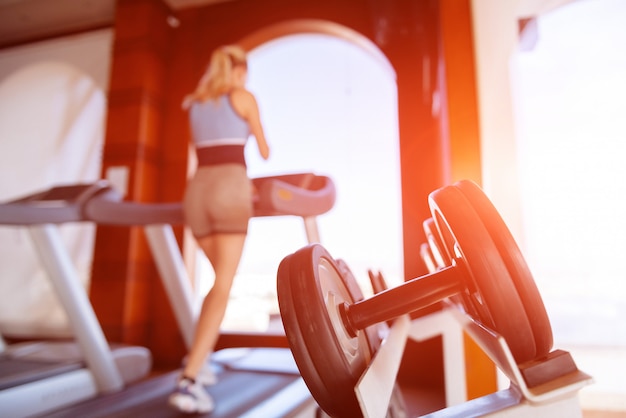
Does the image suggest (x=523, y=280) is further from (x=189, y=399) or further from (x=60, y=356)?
(x=60, y=356)

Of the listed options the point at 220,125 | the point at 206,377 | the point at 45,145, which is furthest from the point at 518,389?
the point at 45,145

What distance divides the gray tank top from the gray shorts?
103 mm

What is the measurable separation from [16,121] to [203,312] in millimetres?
3352

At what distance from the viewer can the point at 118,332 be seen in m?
2.77

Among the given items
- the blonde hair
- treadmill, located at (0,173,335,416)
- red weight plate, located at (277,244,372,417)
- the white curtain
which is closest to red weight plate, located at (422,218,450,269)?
red weight plate, located at (277,244,372,417)

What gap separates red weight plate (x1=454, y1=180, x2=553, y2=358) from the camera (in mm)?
504

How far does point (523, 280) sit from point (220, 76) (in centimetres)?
143

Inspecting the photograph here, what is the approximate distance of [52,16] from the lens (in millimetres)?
3535

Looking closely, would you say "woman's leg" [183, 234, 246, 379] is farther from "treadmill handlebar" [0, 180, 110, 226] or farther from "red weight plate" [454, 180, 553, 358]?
"red weight plate" [454, 180, 553, 358]

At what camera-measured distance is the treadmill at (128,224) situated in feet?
5.05

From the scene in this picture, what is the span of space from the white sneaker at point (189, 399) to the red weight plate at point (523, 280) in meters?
1.23

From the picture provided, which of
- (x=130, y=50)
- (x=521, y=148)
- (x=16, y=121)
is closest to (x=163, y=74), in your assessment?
(x=130, y=50)

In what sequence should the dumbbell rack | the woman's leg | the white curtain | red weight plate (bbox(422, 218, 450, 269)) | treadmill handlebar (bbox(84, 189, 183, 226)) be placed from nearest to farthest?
the dumbbell rack < red weight plate (bbox(422, 218, 450, 269)) < the woman's leg < treadmill handlebar (bbox(84, 189, 183, 226)) < the white curtain

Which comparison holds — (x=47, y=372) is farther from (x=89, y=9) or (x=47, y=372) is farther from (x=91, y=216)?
(x=89, y=9)
